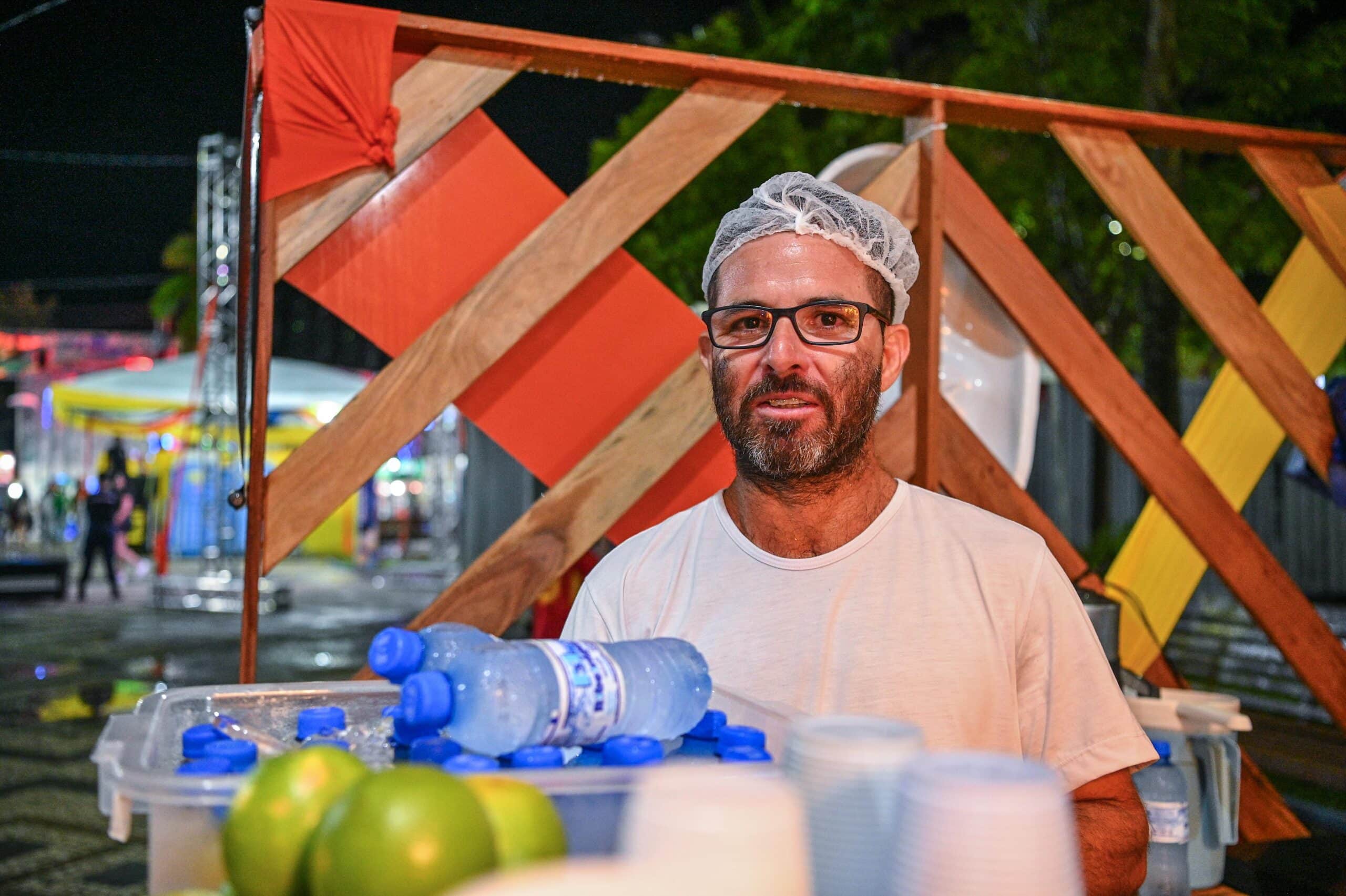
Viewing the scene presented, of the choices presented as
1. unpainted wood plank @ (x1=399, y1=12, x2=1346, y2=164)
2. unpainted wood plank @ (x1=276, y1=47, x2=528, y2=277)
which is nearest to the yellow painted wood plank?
unpainted wood plank @ (x1=399, y1=12, x2=1346, y2=164)

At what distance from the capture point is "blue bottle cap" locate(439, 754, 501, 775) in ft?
4.08

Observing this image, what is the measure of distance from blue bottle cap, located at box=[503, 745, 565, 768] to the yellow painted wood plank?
11.6 feet

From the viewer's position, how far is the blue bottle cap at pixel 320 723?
5.29ft

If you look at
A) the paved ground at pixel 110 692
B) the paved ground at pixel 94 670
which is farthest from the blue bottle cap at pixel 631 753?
the paved ground at pixel 110 692

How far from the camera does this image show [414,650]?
1.55 metres

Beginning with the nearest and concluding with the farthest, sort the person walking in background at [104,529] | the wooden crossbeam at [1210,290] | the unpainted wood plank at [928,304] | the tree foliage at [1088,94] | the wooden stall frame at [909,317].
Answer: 1. the wooden stall frame at [909,317]
2. the unpainted wood plank at [928,304]
3. the wooden crossbeam at [1210,290]
4. the tree foliage at [1088,94]
5. the person walking in background at [104,529]

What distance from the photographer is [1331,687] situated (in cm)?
378

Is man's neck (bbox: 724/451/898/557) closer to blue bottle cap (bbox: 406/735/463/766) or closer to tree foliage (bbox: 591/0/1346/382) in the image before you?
blue bottle cap (bbox: 406/735/463/766)

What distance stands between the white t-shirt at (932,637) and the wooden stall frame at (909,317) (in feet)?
3.50

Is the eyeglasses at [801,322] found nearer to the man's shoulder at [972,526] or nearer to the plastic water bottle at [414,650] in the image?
the man's shoulder at [972,526]

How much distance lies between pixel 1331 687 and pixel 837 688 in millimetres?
2613

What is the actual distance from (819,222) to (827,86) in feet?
3.95

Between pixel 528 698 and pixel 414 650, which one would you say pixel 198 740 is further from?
pixel 528 698

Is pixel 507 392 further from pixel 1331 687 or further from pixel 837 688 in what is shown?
pixel 1331 687
